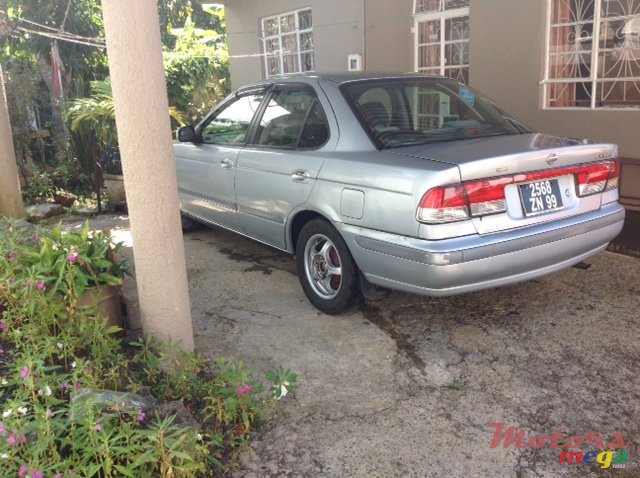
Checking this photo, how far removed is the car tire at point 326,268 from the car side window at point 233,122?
4.17ft

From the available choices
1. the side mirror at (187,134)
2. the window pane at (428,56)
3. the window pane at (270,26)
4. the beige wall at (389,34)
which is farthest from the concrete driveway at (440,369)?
the window pane at (270,26)

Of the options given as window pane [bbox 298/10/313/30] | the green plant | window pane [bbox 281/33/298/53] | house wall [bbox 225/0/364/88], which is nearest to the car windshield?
the green plant

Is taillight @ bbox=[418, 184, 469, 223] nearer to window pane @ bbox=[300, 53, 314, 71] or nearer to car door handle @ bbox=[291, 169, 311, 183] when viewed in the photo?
car door handle @ bbox=[291, 169, 311, 183]

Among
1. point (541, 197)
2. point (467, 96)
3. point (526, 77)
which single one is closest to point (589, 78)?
point (526, 77)

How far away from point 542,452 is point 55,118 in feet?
36.6

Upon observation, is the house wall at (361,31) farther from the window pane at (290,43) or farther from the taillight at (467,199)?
the taillight at (467,199)

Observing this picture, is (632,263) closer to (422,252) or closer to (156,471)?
(422,252)

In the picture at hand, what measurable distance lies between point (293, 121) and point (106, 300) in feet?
6.29

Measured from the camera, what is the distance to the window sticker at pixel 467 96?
4562mm

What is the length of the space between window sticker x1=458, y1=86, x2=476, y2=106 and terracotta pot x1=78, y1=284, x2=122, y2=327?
9.04 feet

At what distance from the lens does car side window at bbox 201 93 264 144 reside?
513cm

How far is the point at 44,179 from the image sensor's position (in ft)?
27.9

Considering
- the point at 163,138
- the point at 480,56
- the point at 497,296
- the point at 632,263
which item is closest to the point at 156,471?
the point at 163,138

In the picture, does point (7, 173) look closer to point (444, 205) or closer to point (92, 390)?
point (92, 390)
